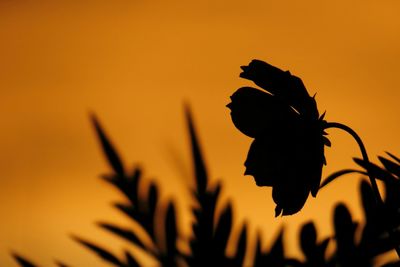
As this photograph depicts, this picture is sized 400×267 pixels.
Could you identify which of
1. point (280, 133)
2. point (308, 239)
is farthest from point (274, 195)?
point (308, 239)

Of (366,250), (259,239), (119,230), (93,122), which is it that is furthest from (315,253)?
(93,122)

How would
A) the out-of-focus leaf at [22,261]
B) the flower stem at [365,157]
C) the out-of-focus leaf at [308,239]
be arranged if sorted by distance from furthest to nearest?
the out-of-focus leaf at [22,261] → the out-of-focus leaf at [308,239] → the flower stem at [365,157]

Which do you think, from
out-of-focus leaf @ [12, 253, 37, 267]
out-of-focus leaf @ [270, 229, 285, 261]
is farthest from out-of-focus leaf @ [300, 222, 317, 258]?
out-of-focus leaf @ [12, 253, 37, 267]

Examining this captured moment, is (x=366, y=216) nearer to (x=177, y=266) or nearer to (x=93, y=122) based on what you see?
(x=177, y=266)

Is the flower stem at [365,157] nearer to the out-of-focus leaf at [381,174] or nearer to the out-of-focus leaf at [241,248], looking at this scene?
the out-of-focus leaf at [381,174]

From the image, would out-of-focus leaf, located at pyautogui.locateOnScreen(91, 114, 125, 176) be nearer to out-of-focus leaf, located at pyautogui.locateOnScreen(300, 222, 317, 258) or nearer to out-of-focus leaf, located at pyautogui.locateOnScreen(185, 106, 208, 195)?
out-of-focus leaf, located at pyautogui.locateOnScreen(185, 106, 208, 195)

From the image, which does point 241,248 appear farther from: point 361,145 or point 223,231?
point 361,145

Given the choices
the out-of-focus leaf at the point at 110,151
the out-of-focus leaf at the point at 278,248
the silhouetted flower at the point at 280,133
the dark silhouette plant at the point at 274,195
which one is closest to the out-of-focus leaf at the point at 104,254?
the dark silhouette plant at the point at 274,195
